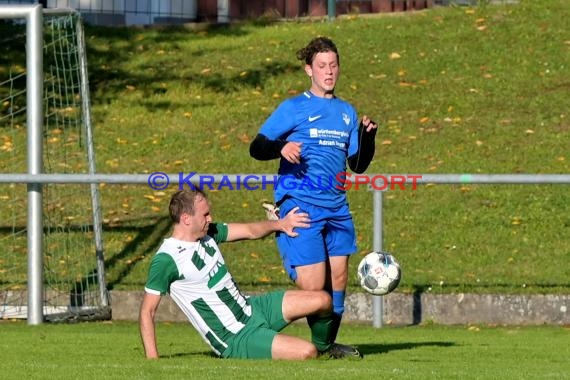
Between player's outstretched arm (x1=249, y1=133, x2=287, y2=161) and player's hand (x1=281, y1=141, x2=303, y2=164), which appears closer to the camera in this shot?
player's hand (x1=281, y1=141, x2=303, y2=164)

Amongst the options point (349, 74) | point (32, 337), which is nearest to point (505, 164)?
point (349, 74)

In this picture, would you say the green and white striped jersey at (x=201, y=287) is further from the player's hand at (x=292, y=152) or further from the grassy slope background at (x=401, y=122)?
the grassy slope background at (x=401, y=122)

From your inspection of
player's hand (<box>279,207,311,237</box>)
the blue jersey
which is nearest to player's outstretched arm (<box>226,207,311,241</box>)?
player's hand (<box>279,207,311,237</box>)

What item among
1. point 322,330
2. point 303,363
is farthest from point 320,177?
point 303,363

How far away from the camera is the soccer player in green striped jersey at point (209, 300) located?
29.6 ft

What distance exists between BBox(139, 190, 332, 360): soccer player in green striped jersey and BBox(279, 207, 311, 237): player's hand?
39 centimetres

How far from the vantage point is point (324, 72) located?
31.2 feet

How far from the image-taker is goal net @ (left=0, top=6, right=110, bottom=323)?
12.7m

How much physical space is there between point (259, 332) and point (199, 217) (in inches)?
31.3

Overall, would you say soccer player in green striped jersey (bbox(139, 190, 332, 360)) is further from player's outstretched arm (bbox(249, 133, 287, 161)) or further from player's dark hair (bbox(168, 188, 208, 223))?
player's outstretched arm (bbox(249, 133, 287, 161))

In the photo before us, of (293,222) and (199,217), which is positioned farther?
(293,222)

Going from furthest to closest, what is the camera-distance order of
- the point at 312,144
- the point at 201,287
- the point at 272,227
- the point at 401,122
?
1. the point at 401,122
2. the point at 312,144
3. the point at 272,227
4. the point at 201,287

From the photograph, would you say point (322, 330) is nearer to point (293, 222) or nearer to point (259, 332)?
point (259, 332)

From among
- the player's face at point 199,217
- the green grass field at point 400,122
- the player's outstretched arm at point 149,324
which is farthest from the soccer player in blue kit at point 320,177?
the green grass field at point 400,122
